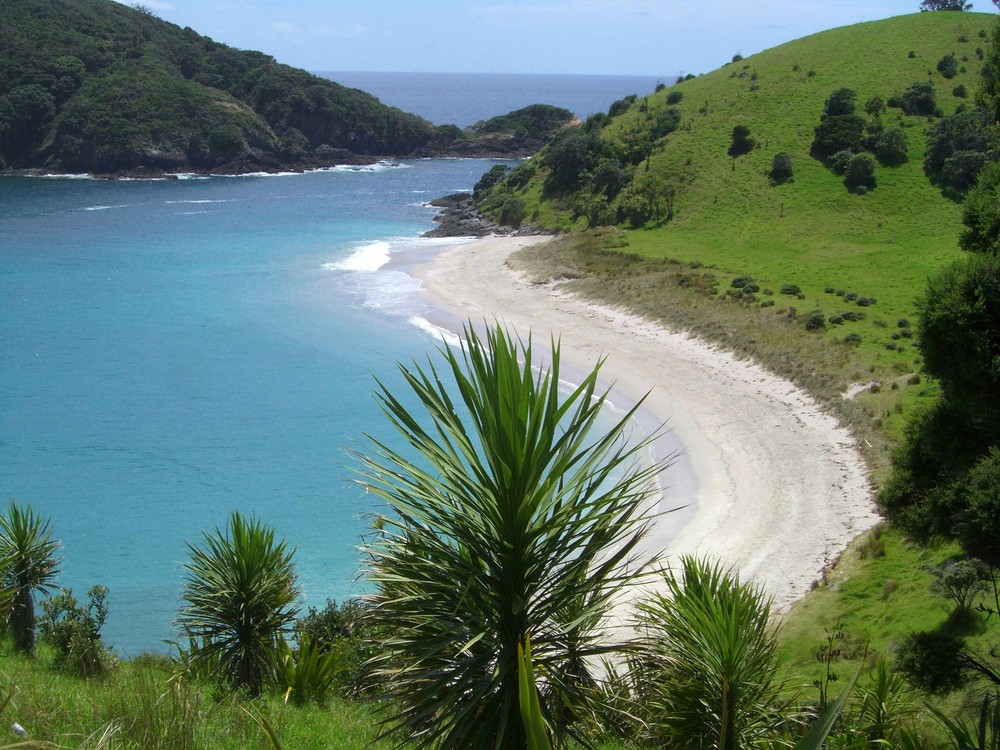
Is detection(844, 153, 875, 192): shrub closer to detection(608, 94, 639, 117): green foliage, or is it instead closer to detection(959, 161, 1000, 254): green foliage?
detection(608, 94, 639, 117): green foliage

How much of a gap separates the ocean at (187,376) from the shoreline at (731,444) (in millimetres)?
6527

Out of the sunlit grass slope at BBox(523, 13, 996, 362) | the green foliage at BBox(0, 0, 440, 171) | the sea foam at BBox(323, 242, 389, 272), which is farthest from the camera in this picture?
the green foliage at BBox(0, 0, 440, 171)

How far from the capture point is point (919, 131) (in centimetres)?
5797

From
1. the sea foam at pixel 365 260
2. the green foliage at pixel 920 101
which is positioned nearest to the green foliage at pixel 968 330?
the sea foam at pixel 365 260

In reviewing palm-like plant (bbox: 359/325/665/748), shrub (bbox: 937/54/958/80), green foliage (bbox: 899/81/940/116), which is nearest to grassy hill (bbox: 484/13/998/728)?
shrub (bbox: 937/54/958/80)

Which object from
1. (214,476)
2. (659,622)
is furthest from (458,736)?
(214,476)

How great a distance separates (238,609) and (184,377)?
25907 millimetres

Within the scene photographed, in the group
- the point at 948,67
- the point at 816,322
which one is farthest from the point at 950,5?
the point at 816,322

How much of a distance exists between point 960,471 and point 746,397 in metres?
16.1

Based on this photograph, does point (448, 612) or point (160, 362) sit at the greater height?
point (448, 612)

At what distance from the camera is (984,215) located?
13.8 meters

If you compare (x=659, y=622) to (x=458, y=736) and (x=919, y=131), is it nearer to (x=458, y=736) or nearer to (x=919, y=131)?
(x=458, y=736)

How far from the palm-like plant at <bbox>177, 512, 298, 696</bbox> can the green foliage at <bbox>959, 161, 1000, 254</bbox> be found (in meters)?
10.8

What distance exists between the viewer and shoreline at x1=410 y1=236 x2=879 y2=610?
62.2ft
